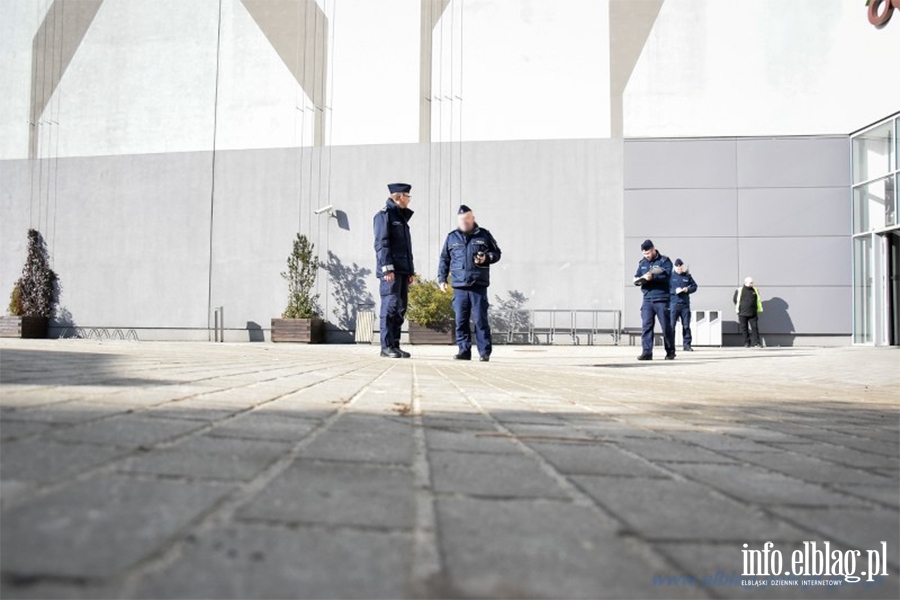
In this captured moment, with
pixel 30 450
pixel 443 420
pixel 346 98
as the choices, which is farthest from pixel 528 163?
pixel 30 450

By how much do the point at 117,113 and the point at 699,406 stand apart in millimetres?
18547

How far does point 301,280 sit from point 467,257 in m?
9.19

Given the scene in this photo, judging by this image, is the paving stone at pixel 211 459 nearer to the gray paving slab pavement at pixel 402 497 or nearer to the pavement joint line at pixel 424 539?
the gray paving slab pavement at pixel 402 497

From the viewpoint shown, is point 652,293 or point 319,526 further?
point 652,293

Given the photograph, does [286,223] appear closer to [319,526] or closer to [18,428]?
[18,428]

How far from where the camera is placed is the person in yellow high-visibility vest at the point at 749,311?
1433 centimetres

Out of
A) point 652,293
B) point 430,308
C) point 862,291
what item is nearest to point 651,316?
point 652,293

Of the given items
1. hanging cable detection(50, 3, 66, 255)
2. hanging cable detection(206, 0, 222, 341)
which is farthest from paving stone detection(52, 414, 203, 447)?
hanging cable detection(50, 3, 66, 255)

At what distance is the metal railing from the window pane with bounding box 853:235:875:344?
5.37m

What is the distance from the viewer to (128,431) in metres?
1.79

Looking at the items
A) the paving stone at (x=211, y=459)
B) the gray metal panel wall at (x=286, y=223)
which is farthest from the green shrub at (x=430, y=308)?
the paving stone at (x=211, y=459)

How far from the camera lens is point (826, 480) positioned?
1.81 metres

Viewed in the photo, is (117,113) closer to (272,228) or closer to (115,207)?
(115,207)

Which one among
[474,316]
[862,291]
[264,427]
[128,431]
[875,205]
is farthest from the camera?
[862,291]
